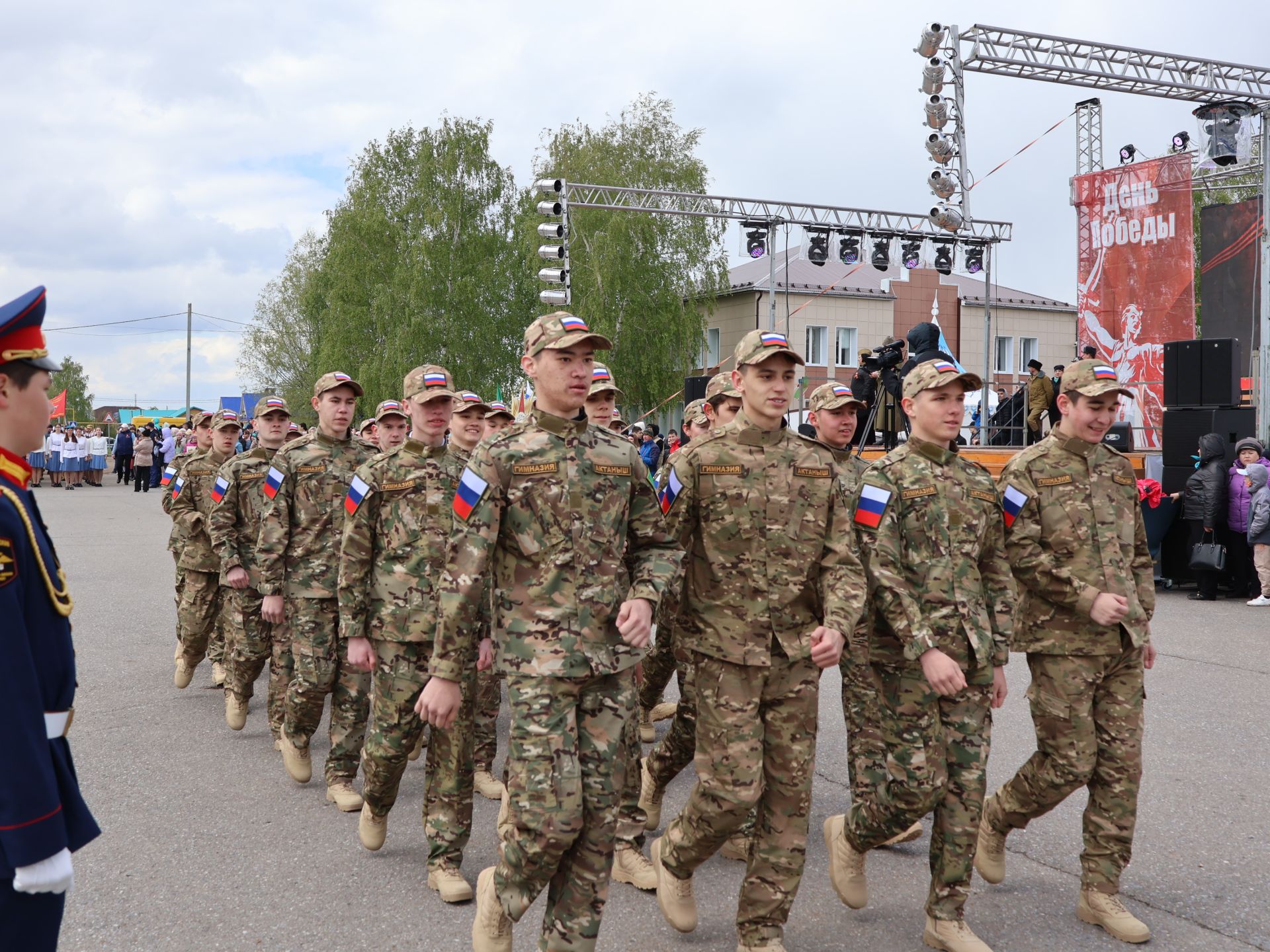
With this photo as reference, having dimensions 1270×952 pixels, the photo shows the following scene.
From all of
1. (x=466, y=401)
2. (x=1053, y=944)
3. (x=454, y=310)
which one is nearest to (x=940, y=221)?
(x=466, y=401)

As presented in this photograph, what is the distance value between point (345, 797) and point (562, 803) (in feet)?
9.12

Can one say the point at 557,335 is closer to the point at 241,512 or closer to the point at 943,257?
the point at 241,512

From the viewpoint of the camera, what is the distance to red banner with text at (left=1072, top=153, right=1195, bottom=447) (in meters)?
19.7

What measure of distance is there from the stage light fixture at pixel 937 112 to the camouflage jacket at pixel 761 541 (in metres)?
15.2

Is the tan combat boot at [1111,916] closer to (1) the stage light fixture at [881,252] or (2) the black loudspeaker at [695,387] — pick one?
(2) the black loudspeaker at [695,387]

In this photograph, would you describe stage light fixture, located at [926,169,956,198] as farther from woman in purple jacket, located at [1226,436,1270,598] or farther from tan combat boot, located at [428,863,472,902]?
tan combat boot, located at [428,863,472,902]

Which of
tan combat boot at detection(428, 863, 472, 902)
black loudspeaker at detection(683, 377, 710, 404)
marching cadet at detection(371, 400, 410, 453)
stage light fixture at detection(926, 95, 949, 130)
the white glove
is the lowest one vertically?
tan combat boot at detection(428, 863, 472, 902)

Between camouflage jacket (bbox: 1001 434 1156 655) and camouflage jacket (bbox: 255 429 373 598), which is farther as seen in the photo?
camouflage jacket (bbox: 255 429 373 598)

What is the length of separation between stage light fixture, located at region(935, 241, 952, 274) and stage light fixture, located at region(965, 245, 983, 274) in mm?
348

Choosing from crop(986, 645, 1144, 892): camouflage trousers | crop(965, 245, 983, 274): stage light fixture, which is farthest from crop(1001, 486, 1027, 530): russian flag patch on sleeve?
crop(965, 245, 983, 274): stage light fixture

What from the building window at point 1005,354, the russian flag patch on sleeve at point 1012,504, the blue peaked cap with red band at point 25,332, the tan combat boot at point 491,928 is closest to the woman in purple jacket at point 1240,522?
the russian flag patch on sleeve at point 1012,504

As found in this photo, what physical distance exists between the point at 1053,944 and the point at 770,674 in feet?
5.06

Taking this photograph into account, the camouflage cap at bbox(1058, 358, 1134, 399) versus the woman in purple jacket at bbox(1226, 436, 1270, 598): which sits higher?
the camouflage cap at bbox(1058, 358, 1134, 399)

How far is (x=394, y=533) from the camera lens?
5363 millimetres
